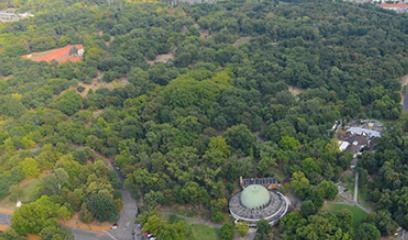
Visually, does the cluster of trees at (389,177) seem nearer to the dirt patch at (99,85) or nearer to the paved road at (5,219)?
the paved road at (5,219)

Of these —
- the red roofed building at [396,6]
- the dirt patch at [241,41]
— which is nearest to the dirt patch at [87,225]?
the dirt patch at [241,41]

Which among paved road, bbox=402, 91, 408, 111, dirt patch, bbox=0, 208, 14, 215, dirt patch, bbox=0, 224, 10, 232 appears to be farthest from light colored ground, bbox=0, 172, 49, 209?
paved road, bbox=402, 91, 408, 111

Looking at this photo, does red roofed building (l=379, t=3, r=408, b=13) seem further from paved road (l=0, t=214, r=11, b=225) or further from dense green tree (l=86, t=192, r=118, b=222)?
paved road (l=0, t=214, r=11, b=225)

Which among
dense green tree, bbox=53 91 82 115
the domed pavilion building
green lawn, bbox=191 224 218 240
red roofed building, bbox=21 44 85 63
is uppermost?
the domed pavilion building

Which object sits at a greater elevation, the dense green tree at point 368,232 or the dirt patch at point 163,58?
the dense green tree at point 368,232

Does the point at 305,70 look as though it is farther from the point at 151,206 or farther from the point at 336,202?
the point at 151,206

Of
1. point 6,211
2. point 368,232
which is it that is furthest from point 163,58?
point 368,232

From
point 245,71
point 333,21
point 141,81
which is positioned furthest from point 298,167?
point 333,21

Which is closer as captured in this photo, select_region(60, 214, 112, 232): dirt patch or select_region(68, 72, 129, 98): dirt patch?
select_region(60, 214, 112, 232): dirt patch
